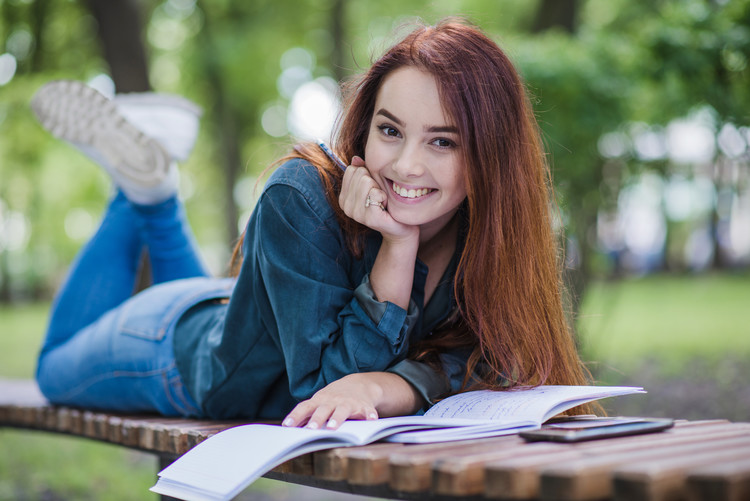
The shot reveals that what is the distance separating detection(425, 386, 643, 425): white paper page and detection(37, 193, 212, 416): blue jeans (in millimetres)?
1080

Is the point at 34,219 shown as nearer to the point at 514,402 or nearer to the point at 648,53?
the point at 648,53

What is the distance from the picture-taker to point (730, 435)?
6.01 ft

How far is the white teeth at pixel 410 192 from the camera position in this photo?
227 centimetres

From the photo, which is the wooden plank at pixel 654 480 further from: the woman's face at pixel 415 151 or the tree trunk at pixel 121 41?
the tree trunk at pixel 121 41

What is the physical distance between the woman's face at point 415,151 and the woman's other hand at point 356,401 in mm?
472

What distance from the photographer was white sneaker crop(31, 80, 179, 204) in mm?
3600

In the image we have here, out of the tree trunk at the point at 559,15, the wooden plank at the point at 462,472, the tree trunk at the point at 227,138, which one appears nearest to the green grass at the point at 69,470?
the wooden plank at the point at 462,472

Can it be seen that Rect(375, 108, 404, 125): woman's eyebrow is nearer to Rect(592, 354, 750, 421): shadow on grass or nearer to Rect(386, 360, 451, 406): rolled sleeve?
Rect(386, 360, 451, 406): rolled sleeve

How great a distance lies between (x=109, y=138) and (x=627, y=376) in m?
6.09

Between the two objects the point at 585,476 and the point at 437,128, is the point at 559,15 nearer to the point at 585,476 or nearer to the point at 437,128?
the point at 437,128

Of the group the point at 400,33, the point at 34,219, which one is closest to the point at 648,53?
the point at 400,33

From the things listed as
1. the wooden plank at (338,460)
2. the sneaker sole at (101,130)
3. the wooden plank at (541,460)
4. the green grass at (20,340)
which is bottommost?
the green grass at (20,340)

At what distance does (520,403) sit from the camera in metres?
2.13

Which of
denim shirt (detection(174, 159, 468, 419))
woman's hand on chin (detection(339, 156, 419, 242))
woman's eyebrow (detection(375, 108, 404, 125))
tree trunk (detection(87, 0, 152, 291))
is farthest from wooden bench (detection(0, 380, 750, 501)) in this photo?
tree trunk (detection(87, 0, 152, 291))
